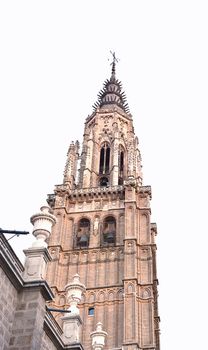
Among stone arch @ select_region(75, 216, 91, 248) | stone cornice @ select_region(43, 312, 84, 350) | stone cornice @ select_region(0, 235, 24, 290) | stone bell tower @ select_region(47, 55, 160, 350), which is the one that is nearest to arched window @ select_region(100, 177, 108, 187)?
stone bell tower @ select_region(47, 55, 160, 350)

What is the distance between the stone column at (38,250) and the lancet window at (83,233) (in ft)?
88.9

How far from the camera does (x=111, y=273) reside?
39469mm

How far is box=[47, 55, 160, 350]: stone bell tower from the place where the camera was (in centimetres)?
3650

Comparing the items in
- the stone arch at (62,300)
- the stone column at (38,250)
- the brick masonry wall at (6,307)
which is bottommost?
the brick masonry wall at (6,307)

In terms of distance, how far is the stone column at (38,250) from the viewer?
14414mm

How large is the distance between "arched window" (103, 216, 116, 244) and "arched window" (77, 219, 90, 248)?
4.48ft

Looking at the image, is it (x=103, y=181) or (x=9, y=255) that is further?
(x=103, y=181)

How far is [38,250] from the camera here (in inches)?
581

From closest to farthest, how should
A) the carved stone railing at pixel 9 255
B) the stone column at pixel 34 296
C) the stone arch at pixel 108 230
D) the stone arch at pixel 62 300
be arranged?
the stone column at pixel 34 296 → the carved stone railing at pixel 9 255 → the stone arch at pixel 62 300 → the stone arch at pixel 108 230

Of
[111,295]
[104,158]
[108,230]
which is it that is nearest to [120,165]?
[104,158]

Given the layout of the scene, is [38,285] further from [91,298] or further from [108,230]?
[108,230]

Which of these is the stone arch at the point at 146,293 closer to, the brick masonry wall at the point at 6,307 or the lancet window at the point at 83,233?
the lancet window at the point at 83,233

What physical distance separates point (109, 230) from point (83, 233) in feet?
6.85

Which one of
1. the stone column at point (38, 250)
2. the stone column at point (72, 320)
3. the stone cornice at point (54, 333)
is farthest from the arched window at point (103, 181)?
the stone column at point (38, 250)
